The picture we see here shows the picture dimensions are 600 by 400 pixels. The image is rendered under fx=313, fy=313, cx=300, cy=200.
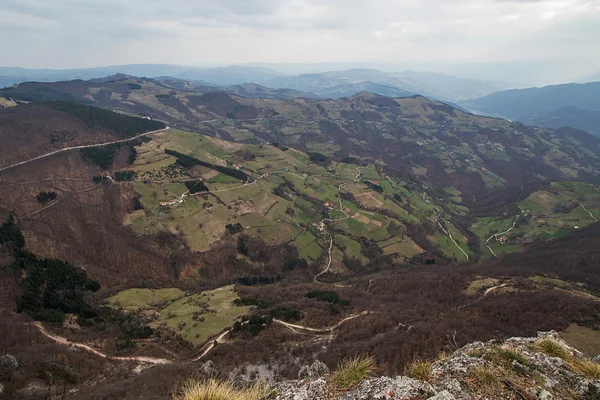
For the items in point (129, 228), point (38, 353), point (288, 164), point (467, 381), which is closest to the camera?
point (467, 381)

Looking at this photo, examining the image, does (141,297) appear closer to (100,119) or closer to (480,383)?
(480,383)

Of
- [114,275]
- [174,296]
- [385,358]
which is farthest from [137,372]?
[114,275]

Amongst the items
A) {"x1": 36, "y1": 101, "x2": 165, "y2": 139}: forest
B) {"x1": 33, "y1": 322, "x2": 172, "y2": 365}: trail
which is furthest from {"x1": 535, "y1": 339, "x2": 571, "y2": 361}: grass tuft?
{"x1": 36, "y1": 101, "x2": 165, "y2": 139}: forest

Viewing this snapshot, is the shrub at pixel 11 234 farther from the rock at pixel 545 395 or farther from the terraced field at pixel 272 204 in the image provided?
the rock at pixel 545 395

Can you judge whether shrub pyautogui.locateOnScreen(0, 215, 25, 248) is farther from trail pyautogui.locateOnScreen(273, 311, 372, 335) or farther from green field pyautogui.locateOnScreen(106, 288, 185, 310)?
trail pyautogui.locateOnScreen(273, 311, 372, 335)

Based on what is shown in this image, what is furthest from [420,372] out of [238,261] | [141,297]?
[238,261]

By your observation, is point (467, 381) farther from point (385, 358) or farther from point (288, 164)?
point (288, 164)

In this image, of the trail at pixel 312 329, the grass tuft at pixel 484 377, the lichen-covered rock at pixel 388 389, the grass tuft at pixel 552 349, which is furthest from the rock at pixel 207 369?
the grass tuft at pixel 552 349
